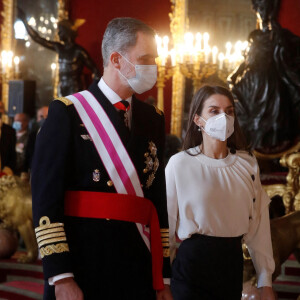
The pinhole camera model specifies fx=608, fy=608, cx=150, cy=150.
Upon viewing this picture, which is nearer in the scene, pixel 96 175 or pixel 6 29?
pixel 96 175

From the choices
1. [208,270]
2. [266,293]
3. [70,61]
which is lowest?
[266,293]

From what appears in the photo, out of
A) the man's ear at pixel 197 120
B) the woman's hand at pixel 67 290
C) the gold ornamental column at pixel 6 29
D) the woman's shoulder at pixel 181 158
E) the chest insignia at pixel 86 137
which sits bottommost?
the woman's hand at pixel 67 290

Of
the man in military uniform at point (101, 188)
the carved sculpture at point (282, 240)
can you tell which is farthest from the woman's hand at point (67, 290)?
the carved sculpture at point (282, 240)

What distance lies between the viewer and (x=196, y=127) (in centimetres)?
304

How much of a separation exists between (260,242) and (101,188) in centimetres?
102

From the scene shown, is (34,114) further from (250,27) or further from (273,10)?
(273,10)

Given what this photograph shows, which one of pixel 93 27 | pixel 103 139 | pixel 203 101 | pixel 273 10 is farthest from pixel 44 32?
pixel 103 139

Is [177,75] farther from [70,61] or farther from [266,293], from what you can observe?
[266,293]

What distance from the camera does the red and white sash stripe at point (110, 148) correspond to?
2152 millimetres

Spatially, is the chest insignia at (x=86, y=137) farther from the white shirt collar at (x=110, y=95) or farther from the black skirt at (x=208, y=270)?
the black skirt at (x=208, y=270)

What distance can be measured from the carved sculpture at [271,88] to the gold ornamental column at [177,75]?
2.82 metres

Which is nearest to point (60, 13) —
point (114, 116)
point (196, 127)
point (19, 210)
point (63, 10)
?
point (63, 10)

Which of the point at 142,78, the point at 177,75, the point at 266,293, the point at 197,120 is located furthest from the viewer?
the point at 177,75

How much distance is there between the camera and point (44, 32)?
11117mm
